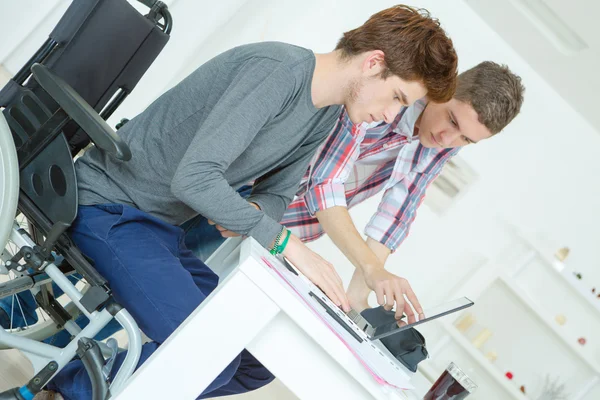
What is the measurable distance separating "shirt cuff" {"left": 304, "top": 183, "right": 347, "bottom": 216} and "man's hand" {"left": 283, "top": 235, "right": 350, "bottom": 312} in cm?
68

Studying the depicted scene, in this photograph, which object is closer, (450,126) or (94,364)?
(94,364)

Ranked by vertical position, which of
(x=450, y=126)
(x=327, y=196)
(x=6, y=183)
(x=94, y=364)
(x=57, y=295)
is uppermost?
(x=450, y=126)

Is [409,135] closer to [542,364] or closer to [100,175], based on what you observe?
[100,175]

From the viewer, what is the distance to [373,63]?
4.83 feet

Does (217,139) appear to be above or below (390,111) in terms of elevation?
below

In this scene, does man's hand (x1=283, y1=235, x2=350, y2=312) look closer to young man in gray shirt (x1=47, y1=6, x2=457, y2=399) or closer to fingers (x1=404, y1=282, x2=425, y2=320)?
young man in gray shirt (x1=47, y1=6, x2=457, y2=399)

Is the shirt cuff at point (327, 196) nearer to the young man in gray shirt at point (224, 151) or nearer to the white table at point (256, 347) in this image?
the young man in gray shirt at point (224, 151)

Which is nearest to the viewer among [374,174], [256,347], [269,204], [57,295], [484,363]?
[256,347]

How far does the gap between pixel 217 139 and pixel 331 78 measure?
323 mm

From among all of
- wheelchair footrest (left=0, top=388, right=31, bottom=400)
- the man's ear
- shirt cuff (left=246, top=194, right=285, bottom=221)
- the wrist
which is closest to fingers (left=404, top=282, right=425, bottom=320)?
the wrist

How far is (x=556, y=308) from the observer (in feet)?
12.3

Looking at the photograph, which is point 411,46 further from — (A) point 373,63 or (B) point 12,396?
(B) point 12,396

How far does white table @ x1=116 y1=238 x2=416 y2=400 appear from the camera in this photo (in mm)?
1088

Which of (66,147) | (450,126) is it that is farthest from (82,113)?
(450,126)
